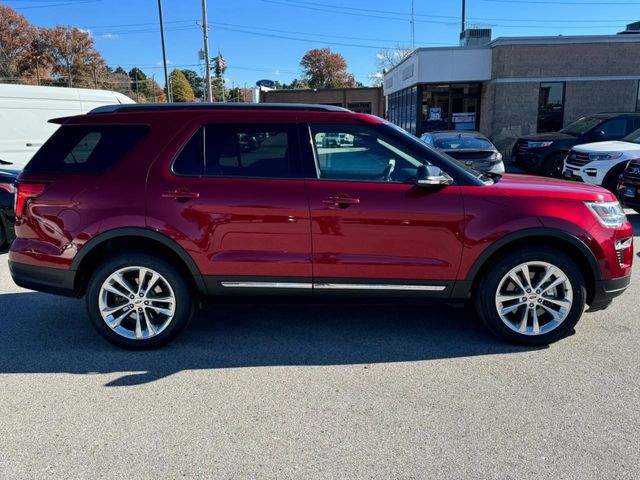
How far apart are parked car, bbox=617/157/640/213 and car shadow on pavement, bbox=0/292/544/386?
17.4ft

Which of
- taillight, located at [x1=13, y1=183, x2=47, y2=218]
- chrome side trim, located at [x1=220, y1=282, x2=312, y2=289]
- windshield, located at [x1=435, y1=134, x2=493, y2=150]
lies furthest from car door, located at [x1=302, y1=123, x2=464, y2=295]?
windshield, located at [x1=435, y1=134, x2=493, y2=150]

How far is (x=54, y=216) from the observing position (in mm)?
3986

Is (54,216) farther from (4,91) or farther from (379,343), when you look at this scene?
(4,91)

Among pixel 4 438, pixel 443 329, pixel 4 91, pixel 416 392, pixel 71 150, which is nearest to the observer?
pixel 4 438

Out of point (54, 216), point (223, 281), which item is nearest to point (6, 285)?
point (54, 216)

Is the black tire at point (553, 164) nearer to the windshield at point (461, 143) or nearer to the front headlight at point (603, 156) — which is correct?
the front headlight at point (603, 156)

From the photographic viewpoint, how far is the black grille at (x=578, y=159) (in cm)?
1039

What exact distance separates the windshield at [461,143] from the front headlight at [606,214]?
22.4ft

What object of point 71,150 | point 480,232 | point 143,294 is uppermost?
point 71,150

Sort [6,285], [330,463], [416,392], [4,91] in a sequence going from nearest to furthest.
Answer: [330,463] → [416,392] → [6,285] → [4,91]

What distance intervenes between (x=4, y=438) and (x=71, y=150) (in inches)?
84.6

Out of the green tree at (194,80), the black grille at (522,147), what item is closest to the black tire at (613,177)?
the black grille at (522,147)

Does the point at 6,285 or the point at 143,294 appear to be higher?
the point at 143,294

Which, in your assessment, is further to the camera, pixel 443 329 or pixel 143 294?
pixel 443 329
